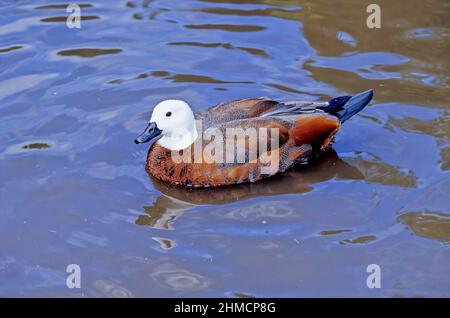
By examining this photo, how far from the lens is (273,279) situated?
251 inches

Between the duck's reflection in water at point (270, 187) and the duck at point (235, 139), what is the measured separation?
0.22 feet

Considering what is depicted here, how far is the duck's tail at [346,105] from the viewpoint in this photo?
8148mm

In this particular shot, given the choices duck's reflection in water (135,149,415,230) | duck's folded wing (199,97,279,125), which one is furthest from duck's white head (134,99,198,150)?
duck's reflection in water (135,149,415,230)

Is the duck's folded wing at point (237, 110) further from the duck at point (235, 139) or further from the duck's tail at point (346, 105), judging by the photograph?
the duck's tail at point (346, 105)

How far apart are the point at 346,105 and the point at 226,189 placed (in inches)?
59.6

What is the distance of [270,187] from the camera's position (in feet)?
25.3

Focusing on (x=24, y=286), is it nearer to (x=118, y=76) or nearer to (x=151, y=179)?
(x=151, y=179)

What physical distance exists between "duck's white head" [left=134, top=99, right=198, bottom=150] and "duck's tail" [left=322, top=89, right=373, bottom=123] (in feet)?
4.41

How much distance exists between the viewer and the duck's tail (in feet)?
26.7

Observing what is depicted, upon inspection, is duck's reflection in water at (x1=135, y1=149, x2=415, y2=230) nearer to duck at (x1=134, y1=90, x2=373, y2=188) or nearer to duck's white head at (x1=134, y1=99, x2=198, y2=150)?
duck at (x1=134, y1=90, x2=373, y2=188)

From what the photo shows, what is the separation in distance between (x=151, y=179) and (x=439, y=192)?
2.62 metres

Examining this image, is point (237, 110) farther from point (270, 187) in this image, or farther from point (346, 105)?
point (346, 105)
